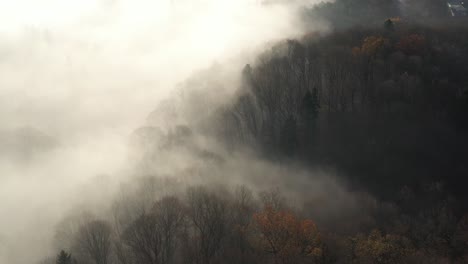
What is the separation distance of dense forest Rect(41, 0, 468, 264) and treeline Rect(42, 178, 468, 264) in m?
0.15

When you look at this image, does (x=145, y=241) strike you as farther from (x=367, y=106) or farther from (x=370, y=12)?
(x=370, y=12)

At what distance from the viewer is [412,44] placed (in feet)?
238

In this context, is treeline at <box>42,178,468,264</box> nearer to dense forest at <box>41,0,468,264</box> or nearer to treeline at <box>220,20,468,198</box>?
dense forest at <box>41,0,468,264</box>

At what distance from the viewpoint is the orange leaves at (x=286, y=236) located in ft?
137

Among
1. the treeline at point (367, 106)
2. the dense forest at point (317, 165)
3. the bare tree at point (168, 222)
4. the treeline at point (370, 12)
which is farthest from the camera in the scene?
the treeline at point (370, 12)

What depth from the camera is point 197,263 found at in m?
42.8

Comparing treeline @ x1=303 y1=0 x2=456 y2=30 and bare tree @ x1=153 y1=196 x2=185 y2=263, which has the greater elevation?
treeline @ x1=303 y1=0 x2=456 y2=30

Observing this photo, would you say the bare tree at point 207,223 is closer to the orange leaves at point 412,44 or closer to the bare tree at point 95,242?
the bare tree at point 95,242

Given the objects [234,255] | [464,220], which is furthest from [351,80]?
[234,255]

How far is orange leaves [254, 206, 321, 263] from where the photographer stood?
1644 inches

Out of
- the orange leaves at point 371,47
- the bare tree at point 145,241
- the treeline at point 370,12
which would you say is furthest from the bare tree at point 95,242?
the treeline at point 370,12

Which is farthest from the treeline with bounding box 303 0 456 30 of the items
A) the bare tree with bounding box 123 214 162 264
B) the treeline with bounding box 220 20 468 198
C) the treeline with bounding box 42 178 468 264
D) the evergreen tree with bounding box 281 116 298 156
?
the bare tree with bounding box 123 214 162 264

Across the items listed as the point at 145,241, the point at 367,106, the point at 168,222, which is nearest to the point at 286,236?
the point at 168,222

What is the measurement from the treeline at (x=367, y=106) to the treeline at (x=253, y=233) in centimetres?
731
